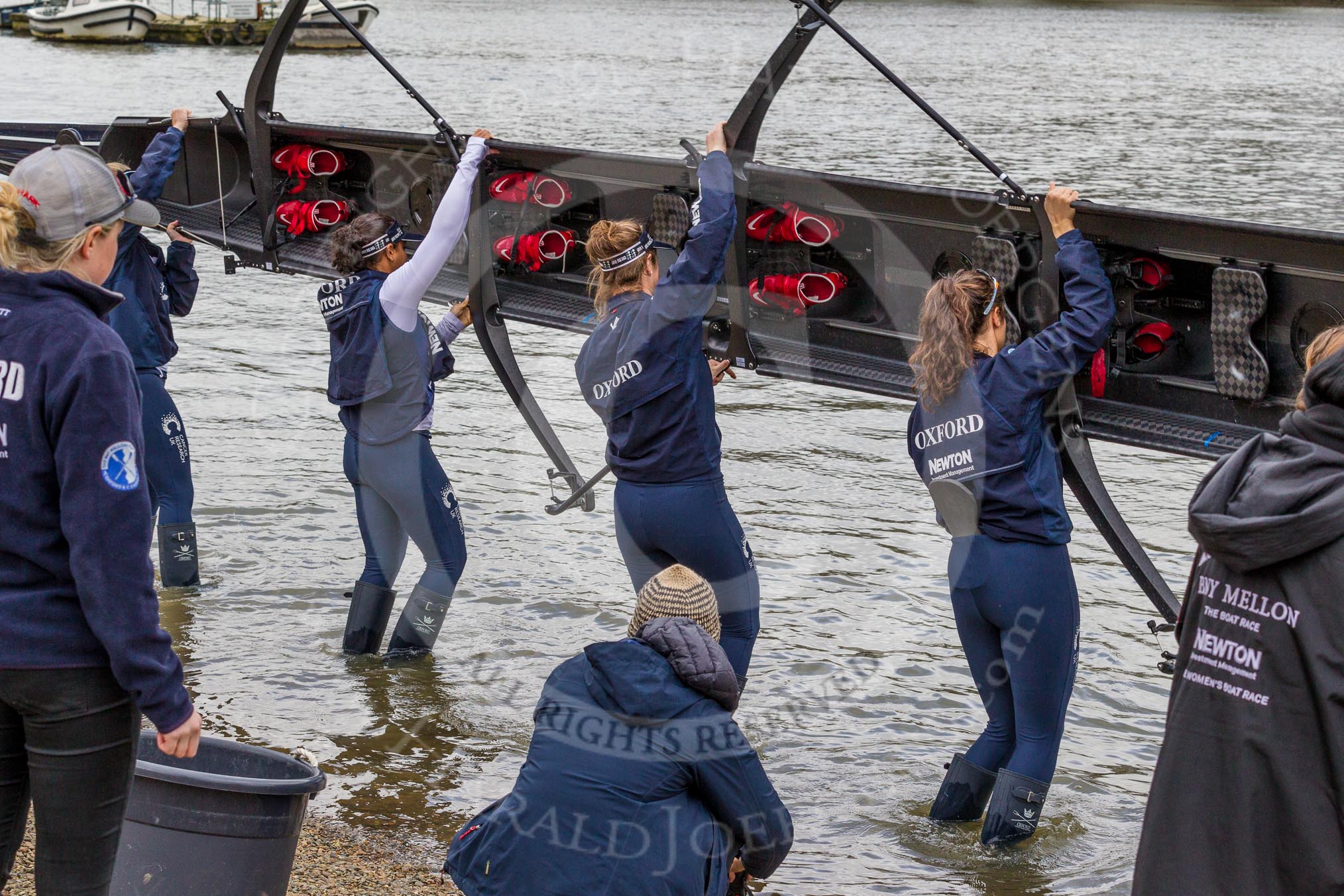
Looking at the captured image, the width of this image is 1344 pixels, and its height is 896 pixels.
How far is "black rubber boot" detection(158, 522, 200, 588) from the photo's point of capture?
6.38 meters

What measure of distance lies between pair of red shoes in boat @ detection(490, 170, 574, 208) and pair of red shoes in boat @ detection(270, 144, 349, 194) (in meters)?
0.92

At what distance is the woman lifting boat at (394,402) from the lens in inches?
209

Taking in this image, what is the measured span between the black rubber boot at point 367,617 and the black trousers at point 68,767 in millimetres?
2866

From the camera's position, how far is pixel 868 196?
17.3 ft

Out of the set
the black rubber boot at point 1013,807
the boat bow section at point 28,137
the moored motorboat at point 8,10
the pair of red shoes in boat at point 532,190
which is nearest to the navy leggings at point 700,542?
the black rubber boot at point 1013,807

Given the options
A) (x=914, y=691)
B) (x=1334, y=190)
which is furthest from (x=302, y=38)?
(x=914, y=691)

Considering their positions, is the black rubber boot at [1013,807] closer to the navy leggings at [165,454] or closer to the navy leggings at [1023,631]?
the navy leggings at [1023,631]

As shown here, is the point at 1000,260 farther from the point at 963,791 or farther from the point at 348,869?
the point at 348,869

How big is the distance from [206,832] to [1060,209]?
2905 mm

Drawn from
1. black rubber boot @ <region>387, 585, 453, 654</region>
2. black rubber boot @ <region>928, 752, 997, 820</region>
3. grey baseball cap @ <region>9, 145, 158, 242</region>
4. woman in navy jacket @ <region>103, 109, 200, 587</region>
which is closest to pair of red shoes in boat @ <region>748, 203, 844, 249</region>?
black rubber boot @ <region>387, 585, 453, 654</region>

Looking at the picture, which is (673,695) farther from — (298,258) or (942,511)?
(298,258)

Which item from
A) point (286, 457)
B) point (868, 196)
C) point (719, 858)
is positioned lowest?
point (286, 457)

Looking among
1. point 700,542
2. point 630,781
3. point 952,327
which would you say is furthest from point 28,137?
point 630,781

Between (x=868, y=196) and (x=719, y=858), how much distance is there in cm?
284
